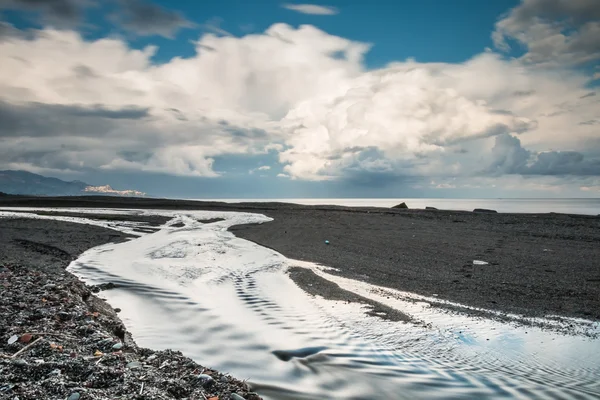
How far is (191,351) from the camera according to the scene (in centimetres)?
540

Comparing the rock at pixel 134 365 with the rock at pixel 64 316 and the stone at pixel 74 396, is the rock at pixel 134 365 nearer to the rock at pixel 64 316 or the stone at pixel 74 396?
the stone at pixel 74 396

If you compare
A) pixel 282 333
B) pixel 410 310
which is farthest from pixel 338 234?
pixel 282 333

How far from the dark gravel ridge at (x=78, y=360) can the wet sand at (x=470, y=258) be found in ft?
15.8

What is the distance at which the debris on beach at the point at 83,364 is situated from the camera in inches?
133

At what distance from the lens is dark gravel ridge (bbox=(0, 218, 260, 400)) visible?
11.1 ft

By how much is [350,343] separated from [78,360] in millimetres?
3592

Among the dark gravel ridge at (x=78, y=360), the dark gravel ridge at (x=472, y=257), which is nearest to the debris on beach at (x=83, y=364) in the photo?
the dark gravel ridge at (x=78, y=360)

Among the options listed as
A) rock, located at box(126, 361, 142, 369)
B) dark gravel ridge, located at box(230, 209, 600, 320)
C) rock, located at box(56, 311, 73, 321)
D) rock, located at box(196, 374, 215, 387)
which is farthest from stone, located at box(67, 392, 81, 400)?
dark gravel ridge, located at box(230, 209, 600, 320)

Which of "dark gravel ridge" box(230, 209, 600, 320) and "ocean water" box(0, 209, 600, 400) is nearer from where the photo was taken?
"ocean water" box(0, 209, 600, 400)

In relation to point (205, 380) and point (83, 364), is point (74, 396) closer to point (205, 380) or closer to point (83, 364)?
point (83, 364)

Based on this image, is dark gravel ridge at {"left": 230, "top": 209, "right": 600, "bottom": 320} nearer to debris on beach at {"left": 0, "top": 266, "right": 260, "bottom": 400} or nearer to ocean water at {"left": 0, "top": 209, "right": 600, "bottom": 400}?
ocean water at {"left": 0, "top": 209, "right": 600, "bottom": 400}

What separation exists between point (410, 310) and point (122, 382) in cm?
556

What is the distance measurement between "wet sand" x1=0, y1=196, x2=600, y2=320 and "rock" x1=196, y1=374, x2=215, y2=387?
16.4 ft

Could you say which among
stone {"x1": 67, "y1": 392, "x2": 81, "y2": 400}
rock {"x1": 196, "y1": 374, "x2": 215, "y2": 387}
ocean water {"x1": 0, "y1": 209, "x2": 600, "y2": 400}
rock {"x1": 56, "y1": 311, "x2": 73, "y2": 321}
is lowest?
ocean water {"x1": 0, "y1": 209, "x2": 600, "y2": 400}
